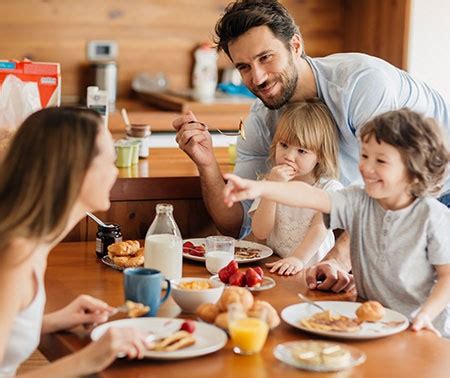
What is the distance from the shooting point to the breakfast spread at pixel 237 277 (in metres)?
2.30

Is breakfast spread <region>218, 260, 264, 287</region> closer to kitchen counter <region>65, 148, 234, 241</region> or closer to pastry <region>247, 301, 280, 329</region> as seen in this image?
pastry <region>247, 301, 280, 329</region>

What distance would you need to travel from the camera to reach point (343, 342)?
77.5 inches

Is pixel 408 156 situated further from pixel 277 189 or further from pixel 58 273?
pixel 58 273

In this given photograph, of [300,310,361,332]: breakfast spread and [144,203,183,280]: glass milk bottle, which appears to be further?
[144,203,183,280]: glass milk bottle

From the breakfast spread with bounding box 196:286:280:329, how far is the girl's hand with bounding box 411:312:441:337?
296 mm

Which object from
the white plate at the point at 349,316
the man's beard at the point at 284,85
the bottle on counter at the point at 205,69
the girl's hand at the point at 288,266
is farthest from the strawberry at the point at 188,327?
the bottle on counter at the point at 205,69

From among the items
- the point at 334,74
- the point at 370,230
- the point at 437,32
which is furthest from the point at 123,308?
the point at 437,32

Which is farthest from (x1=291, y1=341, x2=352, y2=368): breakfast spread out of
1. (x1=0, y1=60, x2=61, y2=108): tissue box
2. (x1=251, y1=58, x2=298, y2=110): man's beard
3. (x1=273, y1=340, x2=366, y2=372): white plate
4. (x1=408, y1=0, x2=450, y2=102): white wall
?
(x1=408, y1=0, x2=450, y2=102): white wall

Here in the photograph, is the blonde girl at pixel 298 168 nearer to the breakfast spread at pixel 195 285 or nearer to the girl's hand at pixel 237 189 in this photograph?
the breakfast spread at pixel 195 285

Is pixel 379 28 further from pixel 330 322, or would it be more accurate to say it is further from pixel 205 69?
pixel 330 322

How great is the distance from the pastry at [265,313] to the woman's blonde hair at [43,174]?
1.44 feet

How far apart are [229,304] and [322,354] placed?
253 millimetres

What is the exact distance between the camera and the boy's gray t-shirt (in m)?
2.21

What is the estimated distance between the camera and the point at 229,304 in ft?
6.48
